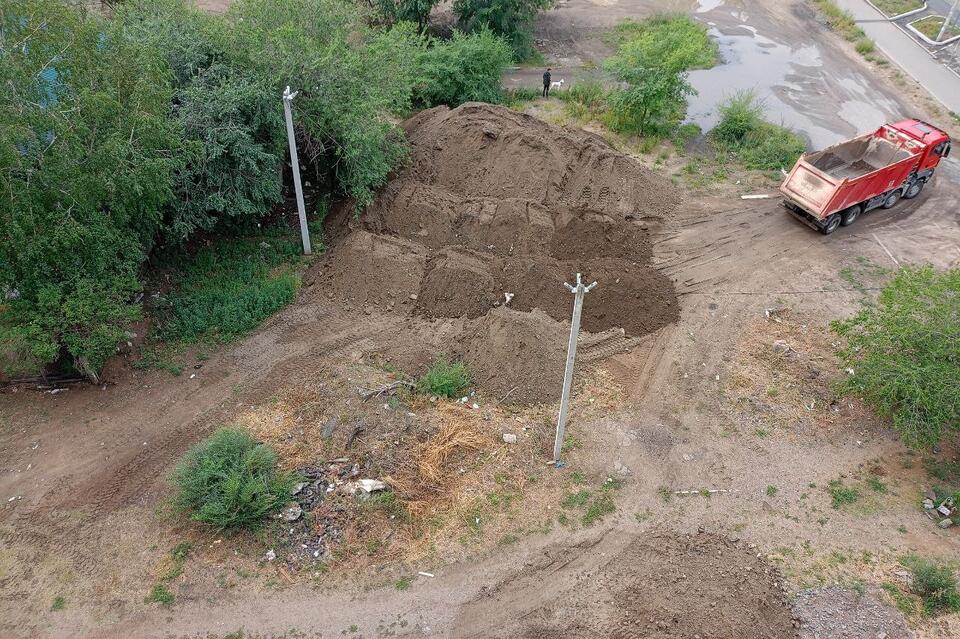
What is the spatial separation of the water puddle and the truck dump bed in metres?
3.16

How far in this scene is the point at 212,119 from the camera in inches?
648

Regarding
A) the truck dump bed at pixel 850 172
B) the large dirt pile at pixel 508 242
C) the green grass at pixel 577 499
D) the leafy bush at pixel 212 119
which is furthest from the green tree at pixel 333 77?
the truck dump bed at pixel 850 172

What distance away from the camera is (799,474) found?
1345 cm

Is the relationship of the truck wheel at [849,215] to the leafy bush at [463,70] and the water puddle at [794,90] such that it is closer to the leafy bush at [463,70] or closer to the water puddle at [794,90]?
the water puddle at [794,90]

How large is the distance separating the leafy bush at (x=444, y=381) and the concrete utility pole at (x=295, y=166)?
6.50m

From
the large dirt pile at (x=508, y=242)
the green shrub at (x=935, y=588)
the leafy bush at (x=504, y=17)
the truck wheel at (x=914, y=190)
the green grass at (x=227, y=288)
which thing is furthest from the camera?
the leafy bush at (x=504, y=17)

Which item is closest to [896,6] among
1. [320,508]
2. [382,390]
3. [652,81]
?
[652,81]

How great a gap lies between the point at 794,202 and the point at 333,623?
17909mm

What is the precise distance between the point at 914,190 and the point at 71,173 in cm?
2495

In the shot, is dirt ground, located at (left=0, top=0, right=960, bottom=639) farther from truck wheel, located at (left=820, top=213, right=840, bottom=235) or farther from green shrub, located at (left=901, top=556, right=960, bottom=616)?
truck wheel, located at (left=820, top=213, right=840, bottom=235)

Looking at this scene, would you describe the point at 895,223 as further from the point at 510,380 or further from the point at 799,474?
the point at 510,380

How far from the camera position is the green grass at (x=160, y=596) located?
10.8 meters

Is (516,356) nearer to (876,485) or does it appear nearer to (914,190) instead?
(876,485)

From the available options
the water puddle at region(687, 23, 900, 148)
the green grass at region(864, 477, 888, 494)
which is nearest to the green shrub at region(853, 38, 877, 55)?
the water puddle at region(687, 23, 900, 148)
